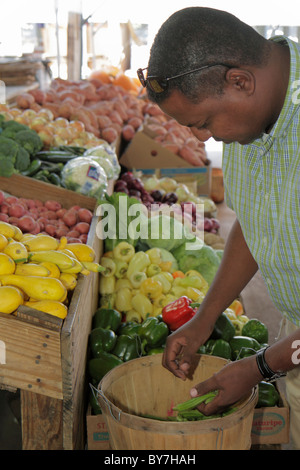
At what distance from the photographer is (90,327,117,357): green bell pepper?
263cm

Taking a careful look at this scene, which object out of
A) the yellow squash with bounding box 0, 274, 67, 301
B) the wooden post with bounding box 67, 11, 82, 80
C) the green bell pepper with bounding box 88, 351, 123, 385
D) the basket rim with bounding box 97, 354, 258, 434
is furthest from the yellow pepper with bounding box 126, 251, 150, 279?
the wooden post with bounding box 67, 11, 82, 80

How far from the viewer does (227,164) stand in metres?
1.82

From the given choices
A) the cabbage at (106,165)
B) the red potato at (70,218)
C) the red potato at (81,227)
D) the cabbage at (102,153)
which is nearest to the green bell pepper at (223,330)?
the red potato at (81,227)

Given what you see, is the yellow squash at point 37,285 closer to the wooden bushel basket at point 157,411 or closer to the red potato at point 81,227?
the wooden bushel basket at point 157,411

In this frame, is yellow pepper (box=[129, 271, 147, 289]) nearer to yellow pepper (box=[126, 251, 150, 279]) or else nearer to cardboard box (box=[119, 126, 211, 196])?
yellow pepper (box=[126, 251, 150, 279])

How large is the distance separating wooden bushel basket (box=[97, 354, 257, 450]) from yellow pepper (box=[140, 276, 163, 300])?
1.17m

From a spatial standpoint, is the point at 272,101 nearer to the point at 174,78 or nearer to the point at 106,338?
the point at 174,78

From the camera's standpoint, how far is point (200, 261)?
12.2 ft

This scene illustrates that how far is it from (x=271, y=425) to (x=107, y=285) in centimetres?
131

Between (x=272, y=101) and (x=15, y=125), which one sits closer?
(x=272, y=101)

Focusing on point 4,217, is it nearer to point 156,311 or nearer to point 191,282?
point 156,311

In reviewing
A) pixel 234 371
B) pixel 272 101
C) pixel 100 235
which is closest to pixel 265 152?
pixel 272 101

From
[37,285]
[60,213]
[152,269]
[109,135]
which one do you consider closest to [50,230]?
[60,213]
